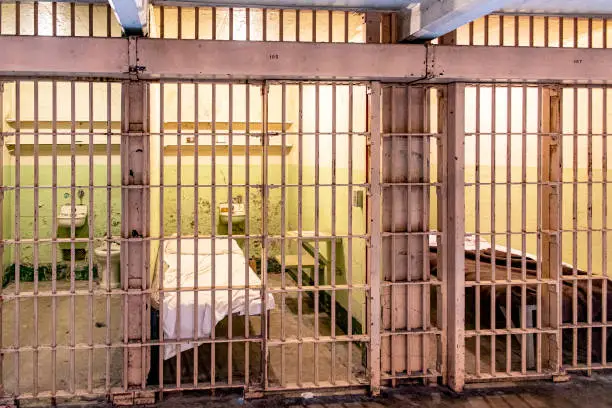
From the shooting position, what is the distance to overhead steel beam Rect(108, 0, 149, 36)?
2.99 m

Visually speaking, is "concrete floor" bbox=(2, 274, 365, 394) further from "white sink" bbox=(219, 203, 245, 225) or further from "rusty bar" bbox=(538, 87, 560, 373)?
"white sink" bbox=(219, 203, 245, 225)

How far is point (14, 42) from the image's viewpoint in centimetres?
339

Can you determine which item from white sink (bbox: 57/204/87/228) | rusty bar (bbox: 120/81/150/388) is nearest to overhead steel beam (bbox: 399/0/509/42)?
rusty bar (bbox: 120/81/150/388)

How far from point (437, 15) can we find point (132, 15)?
1955 mm

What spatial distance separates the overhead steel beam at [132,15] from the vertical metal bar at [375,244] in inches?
66.9

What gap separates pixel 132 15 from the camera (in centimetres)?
319

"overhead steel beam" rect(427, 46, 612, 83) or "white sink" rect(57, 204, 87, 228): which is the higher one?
"overhead steel beam" rect(427, 46, 612, 83)

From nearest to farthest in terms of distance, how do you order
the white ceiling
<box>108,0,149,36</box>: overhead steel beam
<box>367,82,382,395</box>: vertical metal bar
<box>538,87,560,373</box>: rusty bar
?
<box>108,0,149,36</box>: overhead steel beam < the white ceiling < <box>367,82,382,395</box>: vertical metal bar < <box>538,87,560,373</box>: rusty bar

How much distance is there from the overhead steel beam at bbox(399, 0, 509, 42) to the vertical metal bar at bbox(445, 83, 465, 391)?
540mm

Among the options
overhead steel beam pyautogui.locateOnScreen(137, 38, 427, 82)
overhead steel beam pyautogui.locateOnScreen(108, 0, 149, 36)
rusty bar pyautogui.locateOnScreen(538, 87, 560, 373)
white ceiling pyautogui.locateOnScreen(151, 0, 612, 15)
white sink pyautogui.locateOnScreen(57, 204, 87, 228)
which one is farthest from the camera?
white sink pyautogui.locateOnScreen(57, 204, 87, 228)

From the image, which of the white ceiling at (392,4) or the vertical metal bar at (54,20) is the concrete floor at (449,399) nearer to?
the vertical metal bar at (54,20)

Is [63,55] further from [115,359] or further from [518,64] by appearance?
[518,64]

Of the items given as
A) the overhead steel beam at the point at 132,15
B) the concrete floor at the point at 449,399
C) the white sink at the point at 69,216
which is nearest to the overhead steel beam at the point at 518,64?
the overhead steel beam at the point at 132,15

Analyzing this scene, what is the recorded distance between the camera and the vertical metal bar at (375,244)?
3906mm
